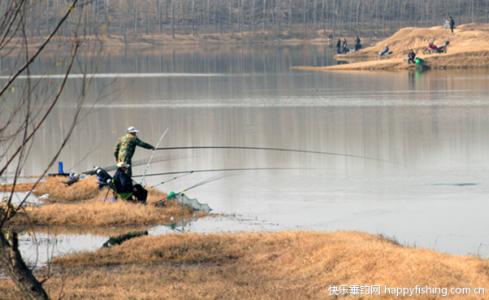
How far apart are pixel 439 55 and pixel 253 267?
196 ft

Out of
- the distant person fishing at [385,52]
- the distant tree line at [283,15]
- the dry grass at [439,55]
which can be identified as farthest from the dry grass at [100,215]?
the distant tree line at [283,15]

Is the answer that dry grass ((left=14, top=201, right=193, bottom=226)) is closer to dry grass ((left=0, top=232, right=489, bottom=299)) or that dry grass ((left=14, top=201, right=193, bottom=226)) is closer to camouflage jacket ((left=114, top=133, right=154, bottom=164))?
Result: camouflage jacket ((left=114, top=133, right=154, bottom=164))

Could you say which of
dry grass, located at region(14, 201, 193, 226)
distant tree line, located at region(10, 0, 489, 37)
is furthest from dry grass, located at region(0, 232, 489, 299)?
distant tree line, located at region(10, 0, 489, 37)

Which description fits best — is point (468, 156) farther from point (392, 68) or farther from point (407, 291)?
point (392, 68)

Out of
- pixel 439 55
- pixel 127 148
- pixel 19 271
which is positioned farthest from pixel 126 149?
pixel 439 55

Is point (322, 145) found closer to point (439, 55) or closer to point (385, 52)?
A: point (439, 55)

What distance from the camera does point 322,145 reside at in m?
31.7

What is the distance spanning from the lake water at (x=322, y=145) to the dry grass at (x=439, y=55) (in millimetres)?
6972

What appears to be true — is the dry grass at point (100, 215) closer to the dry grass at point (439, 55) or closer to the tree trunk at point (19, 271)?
the tree trunk at point (19, 271)

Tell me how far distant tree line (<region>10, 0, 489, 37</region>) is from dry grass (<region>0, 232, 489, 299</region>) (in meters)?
Answer: 122

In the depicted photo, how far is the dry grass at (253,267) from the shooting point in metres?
12.8

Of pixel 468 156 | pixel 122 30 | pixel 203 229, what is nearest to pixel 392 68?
pixel 468 156

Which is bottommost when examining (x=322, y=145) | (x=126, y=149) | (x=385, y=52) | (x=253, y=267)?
(x=385, y=52)

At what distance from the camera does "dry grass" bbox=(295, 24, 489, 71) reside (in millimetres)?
71750
